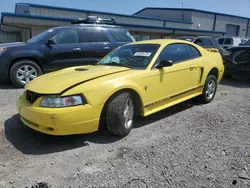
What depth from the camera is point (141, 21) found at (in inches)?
910

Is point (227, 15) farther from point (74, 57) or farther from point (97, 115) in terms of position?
point (97, 115)

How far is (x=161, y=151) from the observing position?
3.18 meters

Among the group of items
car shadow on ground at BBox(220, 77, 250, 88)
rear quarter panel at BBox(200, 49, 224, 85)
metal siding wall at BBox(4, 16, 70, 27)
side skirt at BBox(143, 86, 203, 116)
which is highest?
metal siding wall at BBox(4, 16, 70, 27)

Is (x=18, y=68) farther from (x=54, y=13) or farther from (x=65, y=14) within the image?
(x=65, y=14)

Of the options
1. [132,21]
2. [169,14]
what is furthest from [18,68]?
[169,14]

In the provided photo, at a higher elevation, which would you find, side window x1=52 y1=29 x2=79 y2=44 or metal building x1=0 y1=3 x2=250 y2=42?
metal building x1=0 y1=3 x2=250 y2=42

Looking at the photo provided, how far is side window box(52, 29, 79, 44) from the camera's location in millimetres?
6910

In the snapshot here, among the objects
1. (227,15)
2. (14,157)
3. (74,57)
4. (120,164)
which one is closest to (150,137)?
(120,164)

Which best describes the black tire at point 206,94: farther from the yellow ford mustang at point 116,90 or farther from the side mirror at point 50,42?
the side mirror at point 50,42

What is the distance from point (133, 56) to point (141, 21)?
1993 cm

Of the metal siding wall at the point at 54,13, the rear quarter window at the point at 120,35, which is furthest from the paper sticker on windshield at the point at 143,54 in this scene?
the metal siding wall at the point at 54,13

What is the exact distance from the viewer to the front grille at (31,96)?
3.27m

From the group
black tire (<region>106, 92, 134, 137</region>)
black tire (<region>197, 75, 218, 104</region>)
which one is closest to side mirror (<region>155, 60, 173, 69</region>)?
black tire (<region>106, 92, 134, 137</region>)

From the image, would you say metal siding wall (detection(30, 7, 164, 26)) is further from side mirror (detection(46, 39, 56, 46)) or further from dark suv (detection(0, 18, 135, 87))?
side mirror (detection(46, 39, 56, 46))
